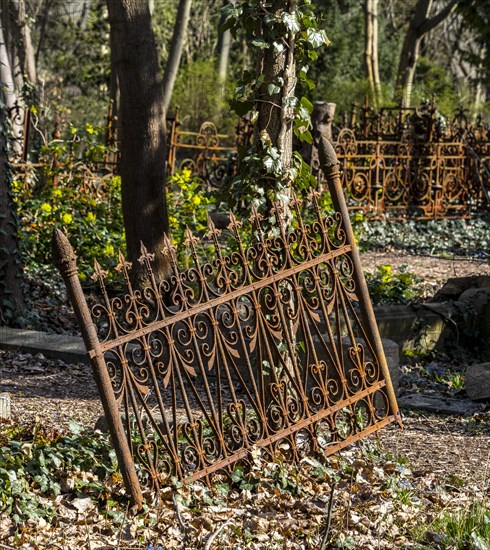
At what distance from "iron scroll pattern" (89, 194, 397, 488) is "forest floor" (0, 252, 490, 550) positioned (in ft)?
0.48

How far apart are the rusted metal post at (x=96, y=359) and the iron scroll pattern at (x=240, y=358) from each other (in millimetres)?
69

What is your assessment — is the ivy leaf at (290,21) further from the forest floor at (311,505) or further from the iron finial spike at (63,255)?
the forest floor at (311,505)

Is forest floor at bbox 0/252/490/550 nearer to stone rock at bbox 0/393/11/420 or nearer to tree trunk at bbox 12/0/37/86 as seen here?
stone rock at bbox 0/393/11/420

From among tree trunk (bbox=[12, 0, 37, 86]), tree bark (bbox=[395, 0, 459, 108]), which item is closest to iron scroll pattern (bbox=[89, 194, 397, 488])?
tree trunk (bbox=[12, 0, 37, 86])

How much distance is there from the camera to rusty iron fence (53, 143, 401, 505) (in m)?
4.51

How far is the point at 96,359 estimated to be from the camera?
4.41 meters

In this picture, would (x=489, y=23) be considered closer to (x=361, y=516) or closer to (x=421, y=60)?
(x=421, y=60)

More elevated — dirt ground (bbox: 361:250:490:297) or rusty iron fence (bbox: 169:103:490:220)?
rusty iron fence (bbox: 169:103:490:220)

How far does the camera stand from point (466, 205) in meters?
17.2

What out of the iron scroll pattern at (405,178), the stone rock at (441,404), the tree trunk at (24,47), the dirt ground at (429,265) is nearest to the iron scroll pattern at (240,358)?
the stone rock at (441,404)

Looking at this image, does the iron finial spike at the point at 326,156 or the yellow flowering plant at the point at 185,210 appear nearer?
the iron finial spike at the point at 326,156

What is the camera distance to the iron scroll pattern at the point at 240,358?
4598 mm

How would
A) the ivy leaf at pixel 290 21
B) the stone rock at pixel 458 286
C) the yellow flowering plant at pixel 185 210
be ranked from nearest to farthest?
the ivy leaf at pixel 290 21 < the stone rock at pixel 458 286 < the yellow flowering plant at pixel 185 210

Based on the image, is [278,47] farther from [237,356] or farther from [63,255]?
[63,255]
